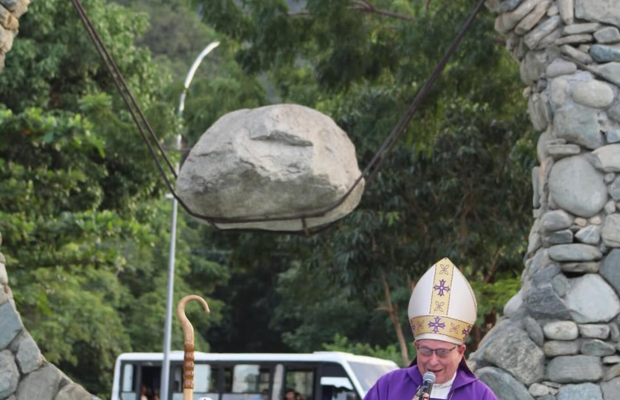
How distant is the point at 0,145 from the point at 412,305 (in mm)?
9290

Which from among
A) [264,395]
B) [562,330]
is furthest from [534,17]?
[264,395]

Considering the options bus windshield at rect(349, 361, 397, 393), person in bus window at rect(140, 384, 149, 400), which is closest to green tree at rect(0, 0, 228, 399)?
person in bus window at rect(140, 384, 149, 400)

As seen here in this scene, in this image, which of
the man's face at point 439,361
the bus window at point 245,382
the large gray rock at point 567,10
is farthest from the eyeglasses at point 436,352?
the bus window at point 245,382

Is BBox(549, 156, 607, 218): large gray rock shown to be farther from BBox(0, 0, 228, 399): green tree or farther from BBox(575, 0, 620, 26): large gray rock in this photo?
BBox(0, 0, 228, 399): green tree

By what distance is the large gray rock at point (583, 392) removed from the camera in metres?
5.61

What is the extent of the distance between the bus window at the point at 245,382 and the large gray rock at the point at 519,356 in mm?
11754

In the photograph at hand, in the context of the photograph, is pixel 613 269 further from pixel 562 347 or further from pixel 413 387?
pixel 413 387

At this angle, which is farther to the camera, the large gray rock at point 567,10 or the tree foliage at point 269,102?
the tree foliage at point 269,102

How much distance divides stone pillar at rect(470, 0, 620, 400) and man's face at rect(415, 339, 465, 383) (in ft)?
6.76

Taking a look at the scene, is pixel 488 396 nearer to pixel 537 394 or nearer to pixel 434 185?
pixel 537 394

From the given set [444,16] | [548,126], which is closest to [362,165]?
[444,16]

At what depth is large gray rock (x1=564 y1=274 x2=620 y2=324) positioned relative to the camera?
5.64 meters

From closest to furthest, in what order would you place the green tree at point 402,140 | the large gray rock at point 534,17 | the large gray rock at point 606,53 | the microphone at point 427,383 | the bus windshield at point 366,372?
1. the microphone at point 427,383
2. the large gray rock at point 606,53
3. the large gray rock at point 534,17
4. the green tree at point 402,140
5. the bus windshield at point 366,372

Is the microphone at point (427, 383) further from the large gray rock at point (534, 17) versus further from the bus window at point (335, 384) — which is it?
the bus window at point (335, 384)
